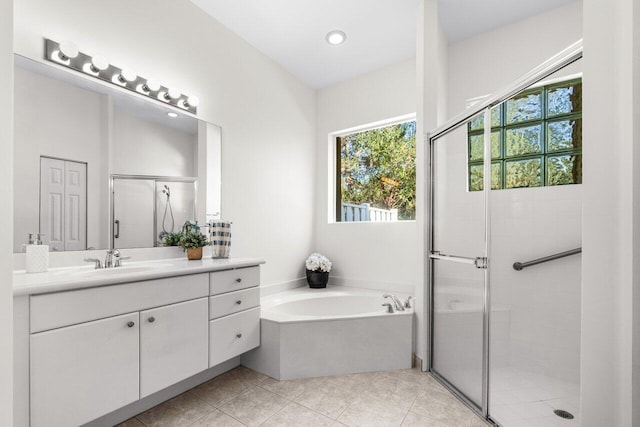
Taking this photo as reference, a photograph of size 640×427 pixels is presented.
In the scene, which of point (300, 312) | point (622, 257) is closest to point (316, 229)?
point (300, 312)

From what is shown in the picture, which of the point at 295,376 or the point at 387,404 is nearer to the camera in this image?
the point at 387,404

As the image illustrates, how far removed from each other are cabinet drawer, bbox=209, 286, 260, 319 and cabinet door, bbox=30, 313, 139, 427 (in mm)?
456

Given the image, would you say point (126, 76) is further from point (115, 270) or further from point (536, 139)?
point (536, 139)

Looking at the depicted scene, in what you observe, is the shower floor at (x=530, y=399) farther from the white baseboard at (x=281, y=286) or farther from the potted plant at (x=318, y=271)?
the white baseboard at (x=281, y=286)

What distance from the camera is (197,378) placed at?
205 cm

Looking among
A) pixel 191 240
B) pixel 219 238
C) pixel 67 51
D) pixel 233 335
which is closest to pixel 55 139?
pixel 67 51

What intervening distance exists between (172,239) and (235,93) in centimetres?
134

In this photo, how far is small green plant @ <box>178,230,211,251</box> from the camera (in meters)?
2.17

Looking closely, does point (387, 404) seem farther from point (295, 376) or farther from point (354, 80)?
Result: point (354, 80)

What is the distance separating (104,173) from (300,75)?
220 centimetres

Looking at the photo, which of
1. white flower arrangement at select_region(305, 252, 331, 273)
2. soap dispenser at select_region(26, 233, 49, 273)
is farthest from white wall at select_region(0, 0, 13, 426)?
white flower arrangement at select_region(305, 252, 331, 273)

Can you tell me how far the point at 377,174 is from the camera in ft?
11.0

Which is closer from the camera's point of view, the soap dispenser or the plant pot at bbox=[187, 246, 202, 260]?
the soap dispenser

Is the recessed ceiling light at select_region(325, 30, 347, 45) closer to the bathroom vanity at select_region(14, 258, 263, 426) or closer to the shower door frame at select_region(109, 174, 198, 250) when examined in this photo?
the shower door frame at select_region(109, 174, 198, 250)
